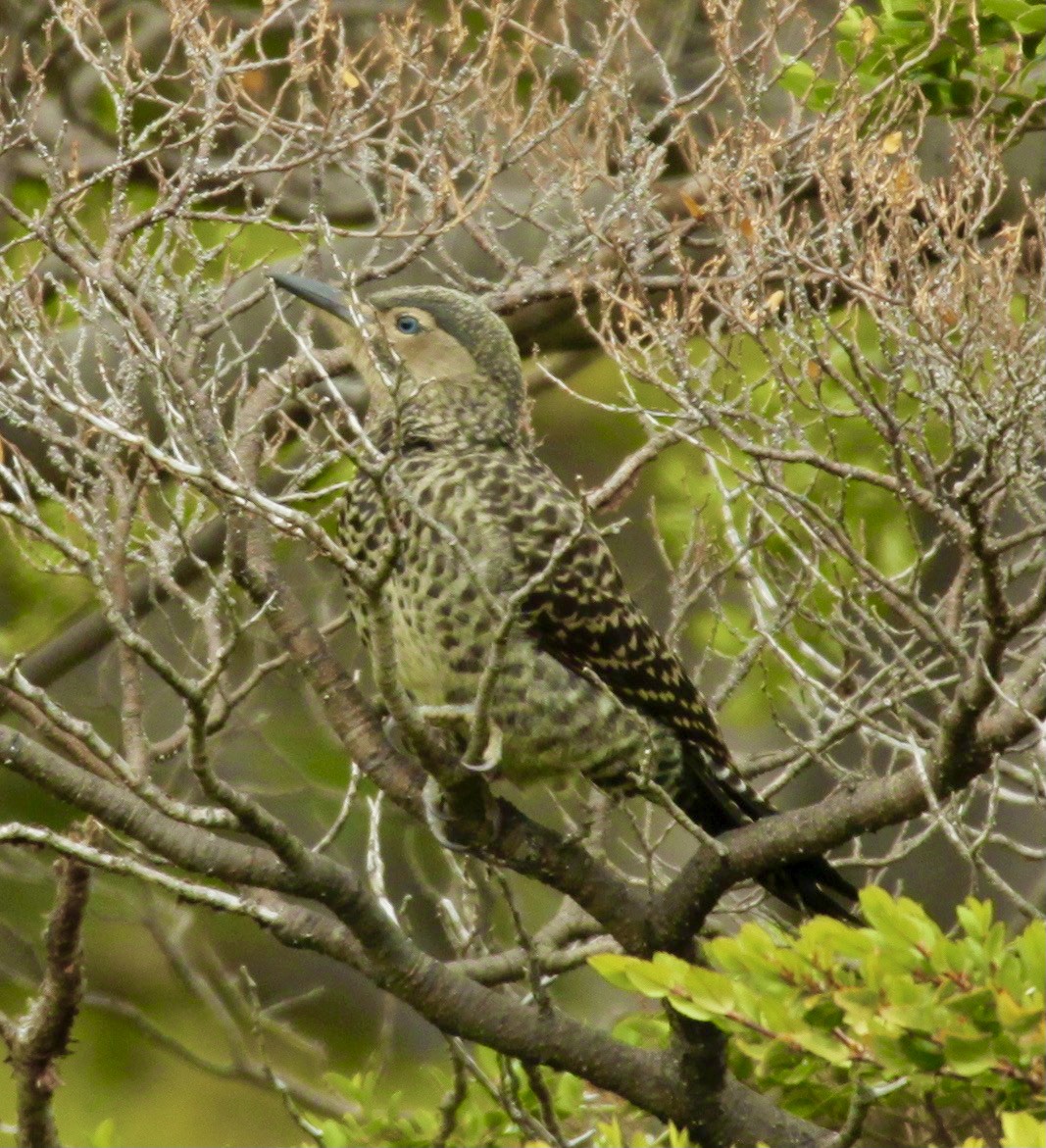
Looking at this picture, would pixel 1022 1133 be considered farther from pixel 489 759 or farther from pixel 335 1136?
pixel 335 1136

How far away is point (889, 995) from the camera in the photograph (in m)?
2.76

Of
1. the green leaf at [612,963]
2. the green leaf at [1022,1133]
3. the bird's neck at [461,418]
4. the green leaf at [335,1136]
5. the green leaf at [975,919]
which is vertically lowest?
the green leaf at [335,1136]

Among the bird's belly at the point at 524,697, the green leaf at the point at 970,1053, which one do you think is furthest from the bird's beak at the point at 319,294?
the green leaf at the point at 970,1053

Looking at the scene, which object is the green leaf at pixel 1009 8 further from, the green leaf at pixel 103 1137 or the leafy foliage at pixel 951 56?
the green leaf at pixel 103 1137

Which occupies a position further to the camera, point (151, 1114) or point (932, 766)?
point (151, 1114)

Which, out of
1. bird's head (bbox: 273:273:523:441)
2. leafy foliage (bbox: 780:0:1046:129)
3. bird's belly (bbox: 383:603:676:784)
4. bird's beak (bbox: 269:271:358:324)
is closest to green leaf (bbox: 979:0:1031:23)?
leafy foliage (bbox: 780:0:1046:129)

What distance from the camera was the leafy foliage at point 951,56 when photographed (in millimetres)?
4414

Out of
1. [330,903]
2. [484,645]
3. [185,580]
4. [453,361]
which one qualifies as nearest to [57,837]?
[330,903]

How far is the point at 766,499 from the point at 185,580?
2000mm

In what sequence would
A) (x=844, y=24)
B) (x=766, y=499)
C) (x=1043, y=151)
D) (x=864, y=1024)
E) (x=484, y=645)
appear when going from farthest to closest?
(x=1043, y=151)
(x=844, y=24)
(x=766, y=499)
(x=484, y=645)
(x=864, y=1024)

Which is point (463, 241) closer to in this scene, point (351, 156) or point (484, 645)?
point (351, 156)

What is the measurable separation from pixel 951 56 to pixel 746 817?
1.85 m

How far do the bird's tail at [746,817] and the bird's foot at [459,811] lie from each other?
61 centimetres

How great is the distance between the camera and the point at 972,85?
4656 mm
